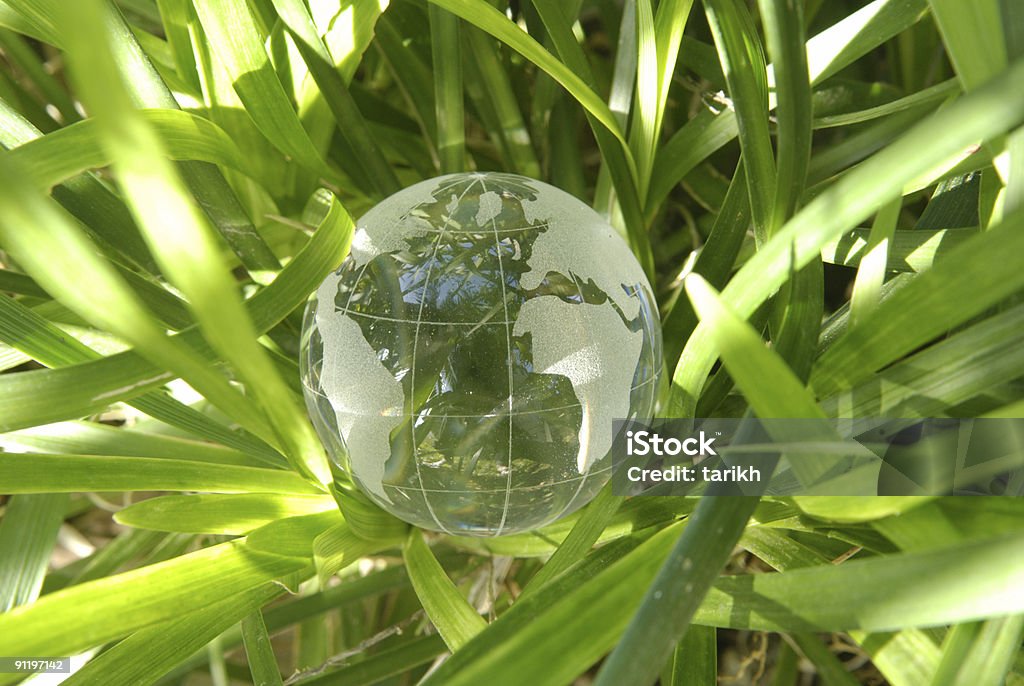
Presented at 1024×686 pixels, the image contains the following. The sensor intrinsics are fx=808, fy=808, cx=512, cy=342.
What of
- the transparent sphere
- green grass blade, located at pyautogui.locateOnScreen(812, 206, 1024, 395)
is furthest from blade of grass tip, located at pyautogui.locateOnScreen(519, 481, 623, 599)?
green grass blade, located at pyautogui.locateOnScreen(812, 206, 1024, 395)

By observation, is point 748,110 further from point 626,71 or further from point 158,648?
point 158,648

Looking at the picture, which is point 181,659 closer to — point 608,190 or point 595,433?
point 595,433

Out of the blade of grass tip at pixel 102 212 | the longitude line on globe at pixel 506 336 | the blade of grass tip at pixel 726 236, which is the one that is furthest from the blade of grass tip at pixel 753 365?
the blade of grass tip at pixel 102 212

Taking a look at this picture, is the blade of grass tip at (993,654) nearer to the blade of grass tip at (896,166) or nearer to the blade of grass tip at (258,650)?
the blade of grass tip at (896,166)

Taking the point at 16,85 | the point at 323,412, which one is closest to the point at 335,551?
the point at 323,412

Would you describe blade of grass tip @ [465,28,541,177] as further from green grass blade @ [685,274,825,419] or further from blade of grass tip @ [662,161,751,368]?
green grass blade @ [685,274,825,419]
